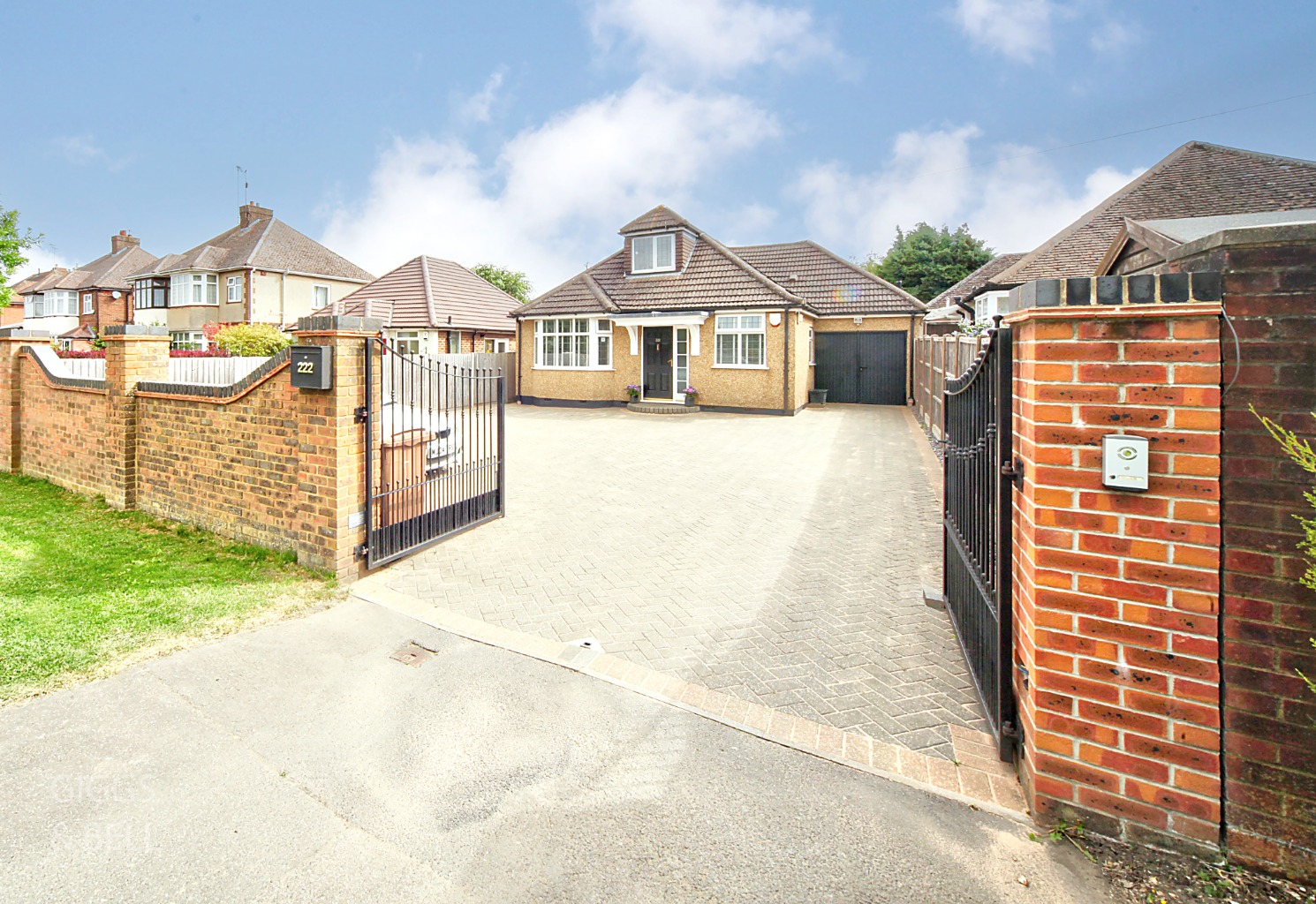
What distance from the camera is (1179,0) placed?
44.2ft

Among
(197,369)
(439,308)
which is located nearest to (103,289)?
(439,308)

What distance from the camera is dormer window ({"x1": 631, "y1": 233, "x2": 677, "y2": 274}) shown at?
2177cm

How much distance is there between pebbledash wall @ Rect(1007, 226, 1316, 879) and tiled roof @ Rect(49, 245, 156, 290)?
52.6 meters

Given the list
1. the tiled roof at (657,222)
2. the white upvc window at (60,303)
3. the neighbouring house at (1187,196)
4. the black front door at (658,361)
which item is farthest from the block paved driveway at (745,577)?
the white upvc window at (60,303)

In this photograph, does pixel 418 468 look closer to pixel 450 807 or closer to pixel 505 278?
pixel 450 807

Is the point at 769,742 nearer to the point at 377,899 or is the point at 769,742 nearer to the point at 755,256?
the point at 377,899

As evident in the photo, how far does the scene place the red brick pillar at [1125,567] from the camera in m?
2.19

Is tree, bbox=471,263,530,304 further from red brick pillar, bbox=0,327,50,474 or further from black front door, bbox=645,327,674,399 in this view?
red brick pillar, bbox=0,327,50,474

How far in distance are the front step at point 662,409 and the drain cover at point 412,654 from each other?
16.0 meters

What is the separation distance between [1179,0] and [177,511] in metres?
20.1

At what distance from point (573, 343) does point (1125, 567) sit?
20874 millimetres

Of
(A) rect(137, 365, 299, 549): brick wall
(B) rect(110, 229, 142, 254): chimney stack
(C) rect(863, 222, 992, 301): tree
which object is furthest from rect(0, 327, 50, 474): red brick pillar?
(B) rect(110, 229, 142, 254): chimney stack

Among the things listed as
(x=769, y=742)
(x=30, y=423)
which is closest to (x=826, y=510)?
(x=769, y=742)

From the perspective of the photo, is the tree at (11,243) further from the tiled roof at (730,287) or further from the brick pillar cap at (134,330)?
the brick pillar cap at (134,330)
